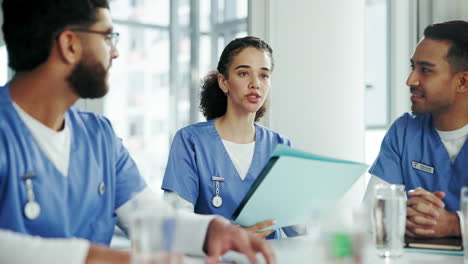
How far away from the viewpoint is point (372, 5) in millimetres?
4707

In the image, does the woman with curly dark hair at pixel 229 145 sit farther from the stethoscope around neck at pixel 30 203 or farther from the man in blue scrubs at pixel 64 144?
the stethoscope around neck at pixel 30 203

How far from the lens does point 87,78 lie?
4.20 feet

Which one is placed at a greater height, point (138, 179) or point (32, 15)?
point (32, 15)

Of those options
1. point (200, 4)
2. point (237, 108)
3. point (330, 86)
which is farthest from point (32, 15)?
point (200, 4)

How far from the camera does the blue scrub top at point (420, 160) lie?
5.71ft

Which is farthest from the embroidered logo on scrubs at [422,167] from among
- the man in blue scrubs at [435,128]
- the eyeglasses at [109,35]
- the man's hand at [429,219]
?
the eyeglasses at [109,35]

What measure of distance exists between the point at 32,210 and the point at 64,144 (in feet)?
0.64

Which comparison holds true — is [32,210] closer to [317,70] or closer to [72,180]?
[72,180]

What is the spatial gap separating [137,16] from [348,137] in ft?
8.94

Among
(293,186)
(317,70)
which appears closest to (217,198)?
(293,186)

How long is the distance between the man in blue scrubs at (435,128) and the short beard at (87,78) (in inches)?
38.5

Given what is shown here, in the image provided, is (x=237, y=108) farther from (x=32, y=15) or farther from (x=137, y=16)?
(x=137, y=16)

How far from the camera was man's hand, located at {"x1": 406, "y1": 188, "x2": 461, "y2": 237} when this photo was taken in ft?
4.68

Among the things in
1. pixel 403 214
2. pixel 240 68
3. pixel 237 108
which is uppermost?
pixel 240 68
